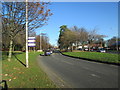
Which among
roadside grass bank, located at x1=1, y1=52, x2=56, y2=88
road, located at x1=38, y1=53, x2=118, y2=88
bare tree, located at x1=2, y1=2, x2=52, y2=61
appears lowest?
road, located at x1=38, y1=53, x2=118, y2=88

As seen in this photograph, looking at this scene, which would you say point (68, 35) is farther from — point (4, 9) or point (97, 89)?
point (97, 89)

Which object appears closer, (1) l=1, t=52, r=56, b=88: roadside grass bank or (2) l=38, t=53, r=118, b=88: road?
(1) l=1, t=52, r=56, b=88: roadside grass bank

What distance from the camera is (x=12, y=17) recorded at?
1252 centimetres

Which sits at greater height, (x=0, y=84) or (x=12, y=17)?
(x=12, y=17)

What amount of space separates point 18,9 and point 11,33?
9.61 ft

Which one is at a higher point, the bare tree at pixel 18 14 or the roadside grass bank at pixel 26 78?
the bare tree at pixel 18 14

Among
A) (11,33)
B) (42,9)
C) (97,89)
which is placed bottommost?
(97,89)

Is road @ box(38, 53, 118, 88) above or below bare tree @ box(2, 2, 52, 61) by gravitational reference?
below

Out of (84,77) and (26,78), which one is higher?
(26,78)

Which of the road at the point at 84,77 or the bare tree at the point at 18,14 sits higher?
the bare tree at the point at 18,14

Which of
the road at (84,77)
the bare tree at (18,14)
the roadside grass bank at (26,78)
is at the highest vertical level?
the bare tree at (18,14)

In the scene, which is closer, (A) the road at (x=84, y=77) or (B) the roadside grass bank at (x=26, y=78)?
(B) the roadside grass bank at (x=26, y=78)

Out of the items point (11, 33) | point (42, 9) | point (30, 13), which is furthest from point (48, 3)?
point (11, 33)

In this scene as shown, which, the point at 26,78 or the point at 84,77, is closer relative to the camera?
the point at 26,78
